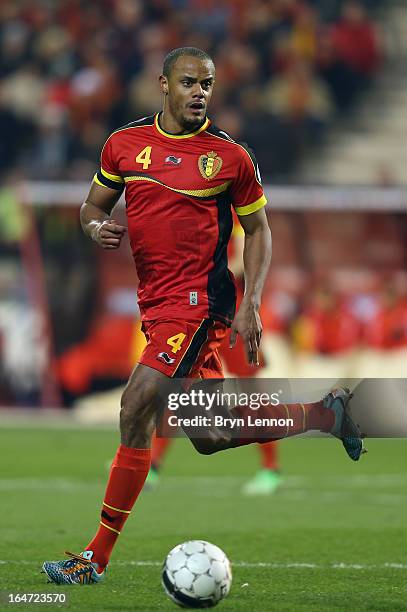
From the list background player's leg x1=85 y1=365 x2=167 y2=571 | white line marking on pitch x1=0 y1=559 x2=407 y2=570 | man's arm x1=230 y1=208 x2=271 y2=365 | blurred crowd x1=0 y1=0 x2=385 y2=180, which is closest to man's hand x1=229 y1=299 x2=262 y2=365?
man's arm x1=230 y1=208 x2=271 y2=365

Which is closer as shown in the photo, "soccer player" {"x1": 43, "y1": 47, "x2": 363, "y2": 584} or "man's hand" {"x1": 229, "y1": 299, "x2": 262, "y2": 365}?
"man's hand" {"x1": 229, "y1": 299, "x2": 262, "y2": 365}

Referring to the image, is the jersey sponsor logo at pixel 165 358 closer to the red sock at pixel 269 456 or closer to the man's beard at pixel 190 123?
the man's beard at pixel 190 123

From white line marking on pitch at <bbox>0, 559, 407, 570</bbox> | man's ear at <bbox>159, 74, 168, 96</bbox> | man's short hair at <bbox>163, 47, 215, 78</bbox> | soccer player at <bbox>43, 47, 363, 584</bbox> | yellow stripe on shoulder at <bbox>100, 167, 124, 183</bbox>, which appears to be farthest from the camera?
white line marking on pitch at <bbox>0, 559, 407, 570</bbox>

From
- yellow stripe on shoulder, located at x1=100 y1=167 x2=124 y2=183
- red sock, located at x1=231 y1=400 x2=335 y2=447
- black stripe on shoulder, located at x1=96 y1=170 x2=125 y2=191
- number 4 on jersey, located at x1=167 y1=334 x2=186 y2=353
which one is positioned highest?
yellow stripe on shoulder, located at x1=100 y1=167 x2=124 y2=183

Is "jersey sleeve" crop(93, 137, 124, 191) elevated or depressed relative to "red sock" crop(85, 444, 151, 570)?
elevated

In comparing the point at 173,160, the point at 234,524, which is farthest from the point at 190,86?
the point at 234,524

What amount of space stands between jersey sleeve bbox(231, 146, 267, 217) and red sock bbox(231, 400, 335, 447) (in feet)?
3.13

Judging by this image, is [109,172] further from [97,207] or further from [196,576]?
[196,576]

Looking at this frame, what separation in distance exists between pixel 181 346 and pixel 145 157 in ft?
3.04

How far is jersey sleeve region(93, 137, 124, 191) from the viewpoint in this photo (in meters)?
6.81

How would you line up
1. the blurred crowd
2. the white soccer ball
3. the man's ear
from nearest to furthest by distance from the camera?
the white soccer ball < the man's ear < the blurred crowd

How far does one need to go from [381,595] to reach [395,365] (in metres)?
11.7

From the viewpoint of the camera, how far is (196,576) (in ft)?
19.4

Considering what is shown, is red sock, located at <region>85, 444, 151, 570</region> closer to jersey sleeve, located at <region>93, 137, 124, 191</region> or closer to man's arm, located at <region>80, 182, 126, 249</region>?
man's arm, located at <region>80, 182, 126, 249</region>
